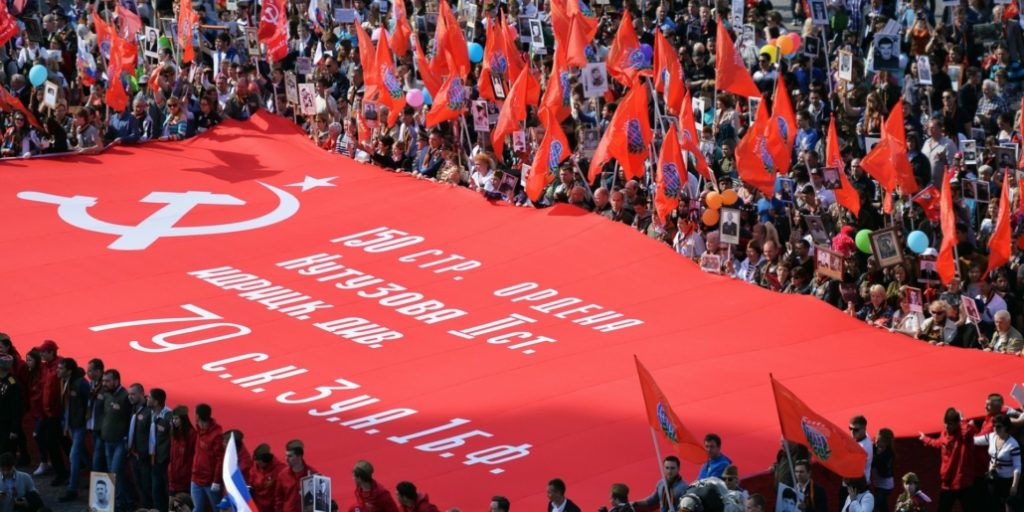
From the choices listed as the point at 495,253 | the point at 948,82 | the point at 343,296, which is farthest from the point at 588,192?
the point at 948,82

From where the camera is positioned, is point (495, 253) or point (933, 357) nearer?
point (933, 357)

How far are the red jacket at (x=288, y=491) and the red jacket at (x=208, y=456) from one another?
1008 millimetres

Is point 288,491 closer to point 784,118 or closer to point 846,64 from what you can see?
point 784,118

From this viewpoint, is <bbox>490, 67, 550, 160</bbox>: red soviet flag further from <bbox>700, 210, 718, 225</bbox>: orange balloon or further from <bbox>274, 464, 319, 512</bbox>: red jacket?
<bbox>274, 464, 319, 512</bbox>: red jacket

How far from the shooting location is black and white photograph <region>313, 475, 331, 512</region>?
14188 mm

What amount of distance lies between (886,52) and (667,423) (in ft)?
37.4

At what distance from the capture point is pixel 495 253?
21938 millimetres

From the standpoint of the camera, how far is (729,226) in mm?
21156

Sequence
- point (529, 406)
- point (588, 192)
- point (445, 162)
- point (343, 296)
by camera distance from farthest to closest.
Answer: point (445, 162)
point (588, 192)
point (343, 296)
point (529, 406)

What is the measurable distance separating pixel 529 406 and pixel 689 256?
14.7 ft

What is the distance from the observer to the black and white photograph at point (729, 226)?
69.2 feet

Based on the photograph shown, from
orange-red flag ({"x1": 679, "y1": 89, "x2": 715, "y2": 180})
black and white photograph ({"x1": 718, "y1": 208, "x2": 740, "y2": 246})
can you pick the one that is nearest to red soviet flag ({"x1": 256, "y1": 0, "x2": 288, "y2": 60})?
orange-red flag ({"x1": 679, "y1": 89, "x2": 715, "y2": 180})

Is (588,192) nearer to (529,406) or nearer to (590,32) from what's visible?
(590,32)

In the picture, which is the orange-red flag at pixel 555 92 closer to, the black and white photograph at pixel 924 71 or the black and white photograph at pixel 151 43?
the black and white photograph at pixel 924 71
